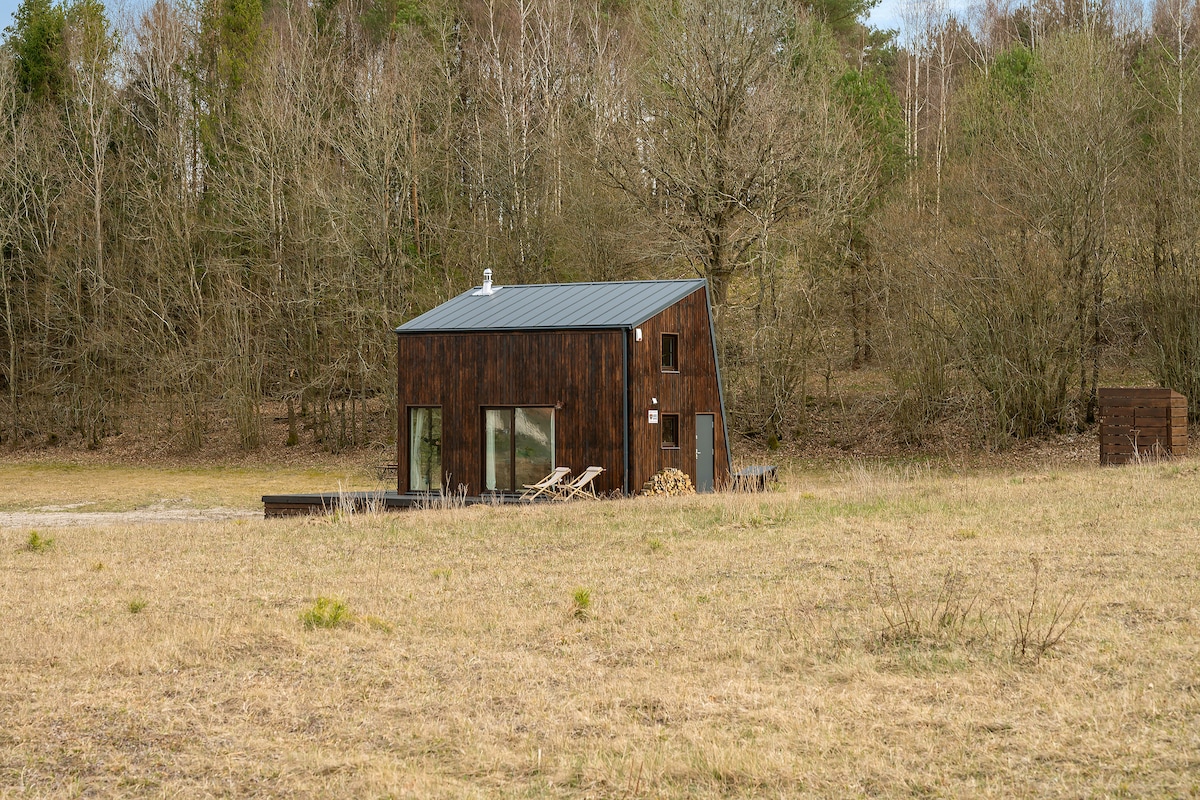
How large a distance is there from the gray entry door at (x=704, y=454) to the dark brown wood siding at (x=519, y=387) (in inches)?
127

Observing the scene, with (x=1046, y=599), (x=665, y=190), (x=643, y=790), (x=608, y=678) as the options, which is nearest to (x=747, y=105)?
(x=665, y=190)

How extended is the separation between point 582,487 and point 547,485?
649mm

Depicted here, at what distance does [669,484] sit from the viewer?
20.3 metres

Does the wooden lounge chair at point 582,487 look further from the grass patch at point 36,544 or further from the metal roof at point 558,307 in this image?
the grass patch at point 36,544

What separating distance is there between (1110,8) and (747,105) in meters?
19.4

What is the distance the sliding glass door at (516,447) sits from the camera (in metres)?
20.4

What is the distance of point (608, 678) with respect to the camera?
7.28 meters

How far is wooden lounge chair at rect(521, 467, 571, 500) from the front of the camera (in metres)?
19.3

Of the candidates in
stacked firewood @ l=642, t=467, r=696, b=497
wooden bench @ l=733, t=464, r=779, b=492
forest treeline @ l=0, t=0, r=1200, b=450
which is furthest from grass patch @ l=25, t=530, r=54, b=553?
forest treeline @ l=0, t=0, r=1200, b=450

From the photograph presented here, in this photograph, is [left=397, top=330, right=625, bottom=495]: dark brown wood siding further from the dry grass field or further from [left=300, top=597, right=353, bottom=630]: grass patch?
[left=300, top=597, right=353, bottom=630]: grass patch

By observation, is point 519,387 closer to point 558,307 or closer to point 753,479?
point 558,307

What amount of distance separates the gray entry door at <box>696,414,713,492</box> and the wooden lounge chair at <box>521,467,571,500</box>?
11.8ft

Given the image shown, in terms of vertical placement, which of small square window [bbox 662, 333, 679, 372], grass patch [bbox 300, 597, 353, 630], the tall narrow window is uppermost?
small square window [bbox 662, 333, 679, 372]

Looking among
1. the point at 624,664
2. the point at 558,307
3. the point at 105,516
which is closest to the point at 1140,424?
the point at 558,307
